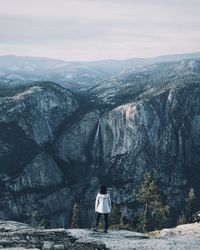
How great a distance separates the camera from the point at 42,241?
3198 cm

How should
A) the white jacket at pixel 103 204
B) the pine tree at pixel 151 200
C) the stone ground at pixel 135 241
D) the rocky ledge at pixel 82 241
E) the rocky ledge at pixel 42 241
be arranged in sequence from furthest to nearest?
the pine tree at pixel 151 200, the white jacket at pixel 103 204, the stone ground at pixel 135 241, the rocky ledge at pixel 82 241, the rocky ledge at pixel 42 241

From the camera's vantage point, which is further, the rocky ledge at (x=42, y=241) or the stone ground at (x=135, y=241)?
the stone ground at (x=135, y=241)

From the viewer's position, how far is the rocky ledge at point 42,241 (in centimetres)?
3088

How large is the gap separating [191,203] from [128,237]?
107 m

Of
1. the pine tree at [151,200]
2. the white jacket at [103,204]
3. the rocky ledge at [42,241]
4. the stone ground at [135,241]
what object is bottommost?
the pine tree at [151,200]

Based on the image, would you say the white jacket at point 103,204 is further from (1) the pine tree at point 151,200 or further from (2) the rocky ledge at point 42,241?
(1) the pine tree at point 151,200

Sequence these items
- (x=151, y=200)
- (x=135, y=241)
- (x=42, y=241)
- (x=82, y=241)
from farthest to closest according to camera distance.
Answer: (x=151, y=200) < (x=135, y=241) < (x=82, y=241) < (x=42, y=241)

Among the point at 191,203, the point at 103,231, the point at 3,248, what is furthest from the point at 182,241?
the point at 191,203

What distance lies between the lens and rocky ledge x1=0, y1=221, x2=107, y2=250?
3088 cm

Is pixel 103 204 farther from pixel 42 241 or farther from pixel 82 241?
pixel 42 241

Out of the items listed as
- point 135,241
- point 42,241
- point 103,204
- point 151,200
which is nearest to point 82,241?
point 42,241

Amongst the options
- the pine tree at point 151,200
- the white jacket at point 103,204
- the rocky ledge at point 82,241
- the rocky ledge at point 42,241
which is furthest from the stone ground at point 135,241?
the pine tree at point 151,200

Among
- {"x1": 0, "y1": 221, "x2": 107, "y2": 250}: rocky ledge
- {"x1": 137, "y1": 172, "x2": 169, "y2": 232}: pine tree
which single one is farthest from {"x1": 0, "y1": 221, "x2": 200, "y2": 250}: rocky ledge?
{"x1": 137, "y1": 172, "x2": 169, "y2": 232}: pine tree

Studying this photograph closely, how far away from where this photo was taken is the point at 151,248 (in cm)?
3222
